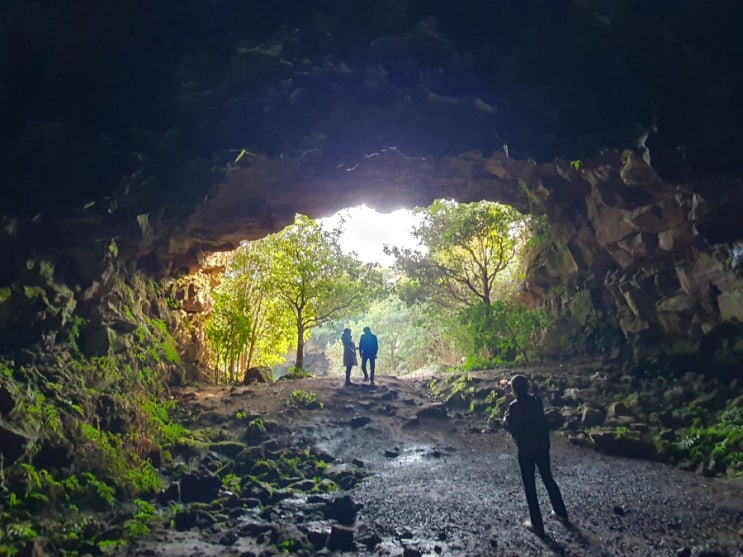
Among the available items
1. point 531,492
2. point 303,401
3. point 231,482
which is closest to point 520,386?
point 531,492

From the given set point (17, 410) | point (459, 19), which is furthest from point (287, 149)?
point (17, 410)

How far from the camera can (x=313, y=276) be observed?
25.1 m

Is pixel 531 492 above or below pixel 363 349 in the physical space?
below

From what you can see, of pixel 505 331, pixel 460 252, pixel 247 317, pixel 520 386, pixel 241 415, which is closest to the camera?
pixel 520 386

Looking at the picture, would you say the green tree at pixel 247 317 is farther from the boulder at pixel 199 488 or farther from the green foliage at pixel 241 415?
the boulder at pixel 199 488

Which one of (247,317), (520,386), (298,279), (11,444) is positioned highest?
(298,279)

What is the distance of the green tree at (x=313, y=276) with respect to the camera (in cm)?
2497

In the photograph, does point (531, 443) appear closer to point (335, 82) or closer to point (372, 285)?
point (335, 82)

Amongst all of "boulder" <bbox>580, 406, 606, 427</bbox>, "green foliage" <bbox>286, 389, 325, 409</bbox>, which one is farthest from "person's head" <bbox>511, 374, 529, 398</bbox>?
"green foliage" <bbox>286, 389, 325, 409</bbox>

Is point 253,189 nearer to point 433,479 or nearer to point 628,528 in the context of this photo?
point 433,479

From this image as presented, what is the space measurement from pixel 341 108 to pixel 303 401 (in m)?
9.54

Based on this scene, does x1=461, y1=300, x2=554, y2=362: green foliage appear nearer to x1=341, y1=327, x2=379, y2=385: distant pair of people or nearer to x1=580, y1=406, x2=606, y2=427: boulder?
x1=341, y1=327, x2=379, y2=385: distant pair of people

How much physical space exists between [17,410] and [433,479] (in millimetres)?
7633

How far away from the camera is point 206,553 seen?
601cm
